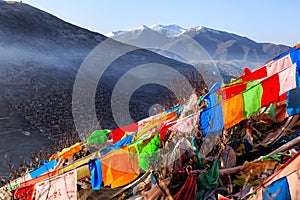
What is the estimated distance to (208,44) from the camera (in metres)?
79.8

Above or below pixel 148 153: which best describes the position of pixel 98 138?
below

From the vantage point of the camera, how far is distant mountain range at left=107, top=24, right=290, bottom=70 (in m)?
75.4

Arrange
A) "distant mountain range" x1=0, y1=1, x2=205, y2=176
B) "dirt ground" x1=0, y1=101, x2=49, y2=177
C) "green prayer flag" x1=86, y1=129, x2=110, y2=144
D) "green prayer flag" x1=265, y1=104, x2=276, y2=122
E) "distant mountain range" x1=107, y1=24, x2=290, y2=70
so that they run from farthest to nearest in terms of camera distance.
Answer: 1. "distant mountain range" x1=107, y1=24, x2=290, y2=70
2. "distant mountain range" x1=0, y1=1, x2=205, y2=176
3. "dirt ground" x1=0, y1=101, x2=49, y2=177
4. "green prayer flag" x1=86, y1=129, x2=110, y2=144
5. "green prayer flag" x1=265, y1=104, x2=276, y2=122

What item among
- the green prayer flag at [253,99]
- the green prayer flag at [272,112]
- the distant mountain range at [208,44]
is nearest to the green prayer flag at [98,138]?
the green prayer flag at [272,112]

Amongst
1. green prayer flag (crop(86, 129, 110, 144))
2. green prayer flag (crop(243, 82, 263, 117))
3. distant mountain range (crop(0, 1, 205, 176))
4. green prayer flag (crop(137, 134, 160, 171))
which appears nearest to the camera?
green prayer flag (crop(243, 82, 263, 117))

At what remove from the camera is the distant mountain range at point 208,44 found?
75.4 meters

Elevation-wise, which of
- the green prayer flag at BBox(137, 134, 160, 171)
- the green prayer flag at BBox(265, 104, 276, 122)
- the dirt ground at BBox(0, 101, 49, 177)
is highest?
the green prayer flag at BBox(265, 104, 276, 122)

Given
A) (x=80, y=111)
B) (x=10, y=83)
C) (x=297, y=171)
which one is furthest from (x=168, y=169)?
(x=10, y=83)

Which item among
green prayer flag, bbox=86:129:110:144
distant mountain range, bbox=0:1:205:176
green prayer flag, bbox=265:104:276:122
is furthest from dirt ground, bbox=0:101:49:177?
green prayer flag, bbox=265:104:276:122

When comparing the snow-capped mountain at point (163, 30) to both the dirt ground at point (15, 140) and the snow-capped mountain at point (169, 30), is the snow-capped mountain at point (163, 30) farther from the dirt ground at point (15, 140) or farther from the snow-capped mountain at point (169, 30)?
the dirt ground at point (15, 140)

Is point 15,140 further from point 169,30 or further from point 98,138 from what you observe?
point 169,30

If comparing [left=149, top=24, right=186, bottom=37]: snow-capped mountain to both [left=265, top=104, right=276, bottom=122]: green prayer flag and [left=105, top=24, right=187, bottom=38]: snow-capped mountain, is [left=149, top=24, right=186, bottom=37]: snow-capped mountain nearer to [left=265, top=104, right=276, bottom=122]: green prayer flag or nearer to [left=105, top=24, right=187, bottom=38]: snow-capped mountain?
[left=105, top=24, right=187, bottom=38]: snow-capped mountain

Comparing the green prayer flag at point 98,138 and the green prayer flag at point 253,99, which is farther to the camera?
the green prayer flag at point 98,138

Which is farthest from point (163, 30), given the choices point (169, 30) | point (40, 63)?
point (40, 63)
